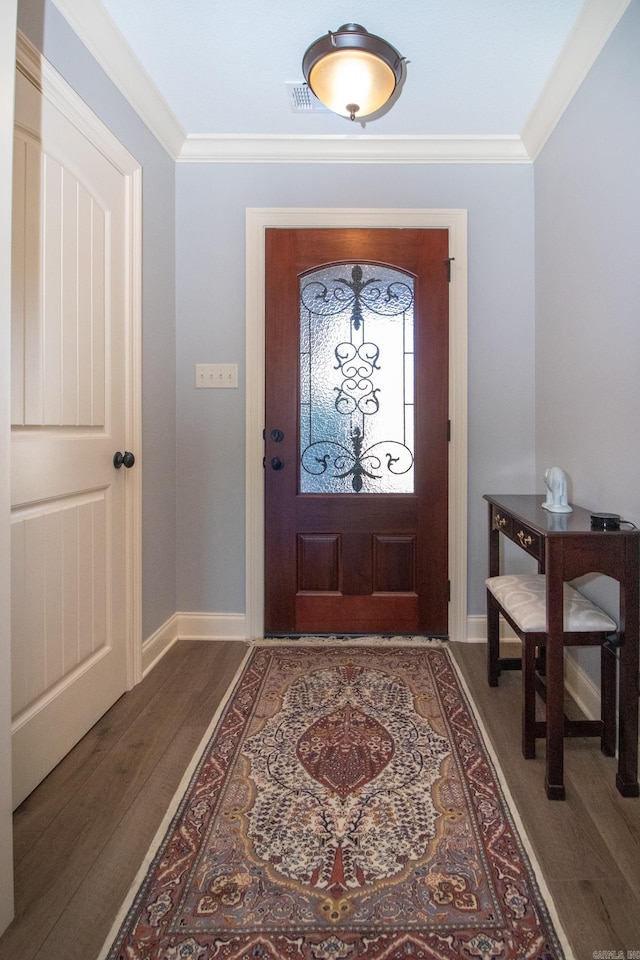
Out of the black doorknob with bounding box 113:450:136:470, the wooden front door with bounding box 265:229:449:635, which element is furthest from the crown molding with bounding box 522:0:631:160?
the black doorknob with bounding box 113:450:136:470

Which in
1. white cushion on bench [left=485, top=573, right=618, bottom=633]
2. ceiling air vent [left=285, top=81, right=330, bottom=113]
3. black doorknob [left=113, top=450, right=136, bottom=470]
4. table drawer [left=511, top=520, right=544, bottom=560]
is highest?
ceiling air vent [left=285, top=81, right=330, bottom=113]

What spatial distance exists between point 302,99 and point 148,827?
268cm

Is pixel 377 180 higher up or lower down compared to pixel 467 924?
higher up

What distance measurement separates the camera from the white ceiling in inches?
66.4

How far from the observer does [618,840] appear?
1257mm

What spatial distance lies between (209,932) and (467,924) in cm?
54

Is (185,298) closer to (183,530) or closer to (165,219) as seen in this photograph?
(165,219)

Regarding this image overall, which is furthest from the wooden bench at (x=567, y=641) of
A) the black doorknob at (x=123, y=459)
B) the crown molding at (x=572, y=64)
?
the crown molding at (x=572, y=64)

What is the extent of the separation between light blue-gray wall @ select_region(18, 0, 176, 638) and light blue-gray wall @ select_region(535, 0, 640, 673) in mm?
1768

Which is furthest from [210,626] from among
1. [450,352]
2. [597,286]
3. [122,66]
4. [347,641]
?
[122,66]

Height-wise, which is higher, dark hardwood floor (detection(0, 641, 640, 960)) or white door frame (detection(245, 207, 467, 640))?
white door frame (detection(245, 207, 467, 640))

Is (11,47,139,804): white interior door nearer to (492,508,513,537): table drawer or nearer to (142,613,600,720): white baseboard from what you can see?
(142,613,600,720): white baseboard

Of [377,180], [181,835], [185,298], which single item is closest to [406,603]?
[181,835]

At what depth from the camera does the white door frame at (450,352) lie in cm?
247
